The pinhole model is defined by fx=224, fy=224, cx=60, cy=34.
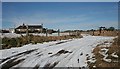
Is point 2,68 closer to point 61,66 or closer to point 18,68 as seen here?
point 18,68

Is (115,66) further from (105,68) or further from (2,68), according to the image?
(2,68)

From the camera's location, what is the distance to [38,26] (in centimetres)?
10169

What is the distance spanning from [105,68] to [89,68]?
33.7 inches

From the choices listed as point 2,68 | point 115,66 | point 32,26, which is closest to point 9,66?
point 2,68

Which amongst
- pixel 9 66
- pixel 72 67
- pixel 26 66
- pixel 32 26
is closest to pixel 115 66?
pixel 72 67

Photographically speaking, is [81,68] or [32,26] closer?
[81,68]

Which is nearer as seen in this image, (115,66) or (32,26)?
(115,66)

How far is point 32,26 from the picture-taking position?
326 ft

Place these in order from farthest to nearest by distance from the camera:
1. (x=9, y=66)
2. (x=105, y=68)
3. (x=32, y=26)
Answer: (x=32, y=26)
(x=9, y=66)
(x=105, y=68)

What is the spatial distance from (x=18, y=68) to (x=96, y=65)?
4.38m

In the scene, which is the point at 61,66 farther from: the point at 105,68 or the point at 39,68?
the point at 105,68

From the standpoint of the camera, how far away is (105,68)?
1205 centimetres

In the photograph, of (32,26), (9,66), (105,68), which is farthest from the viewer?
(32,26)

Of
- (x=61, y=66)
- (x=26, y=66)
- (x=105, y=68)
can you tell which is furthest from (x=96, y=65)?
(x=26, y=66)
